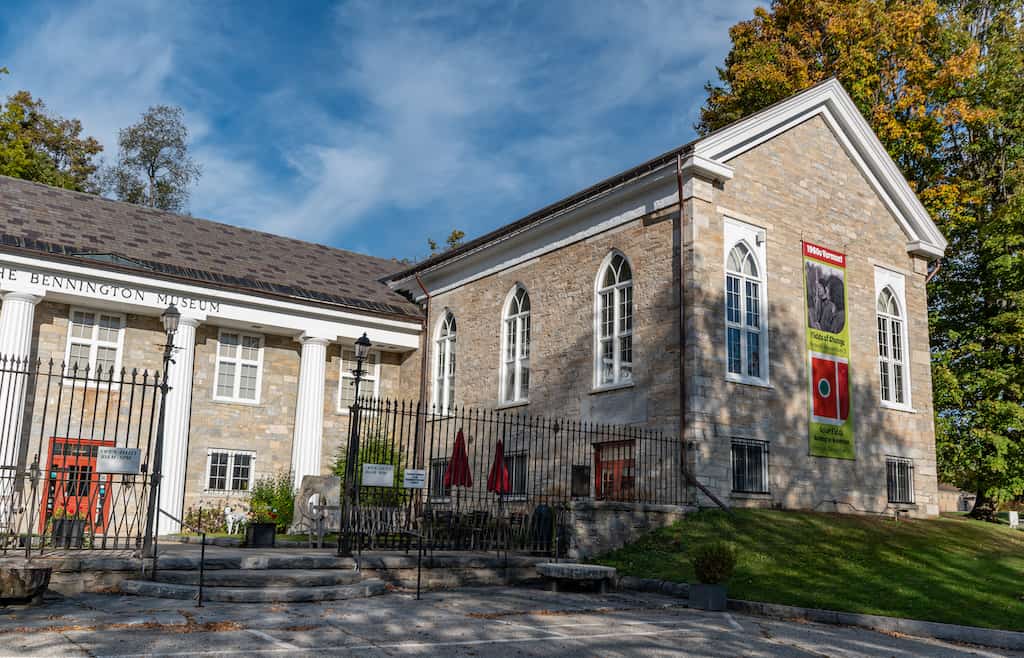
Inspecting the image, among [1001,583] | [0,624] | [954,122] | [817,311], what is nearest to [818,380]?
[817,311]

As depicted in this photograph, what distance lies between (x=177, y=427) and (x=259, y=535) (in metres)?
6.41

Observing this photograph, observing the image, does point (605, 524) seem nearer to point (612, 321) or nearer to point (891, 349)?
point (612, 321)

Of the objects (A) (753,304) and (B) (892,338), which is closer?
(A) (753,304)

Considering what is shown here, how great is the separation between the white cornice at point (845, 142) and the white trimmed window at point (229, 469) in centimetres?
1462

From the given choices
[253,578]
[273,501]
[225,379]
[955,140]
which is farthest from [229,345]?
[955,140]

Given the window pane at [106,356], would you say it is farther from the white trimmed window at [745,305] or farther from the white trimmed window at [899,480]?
the white trimmed window at [899,480]

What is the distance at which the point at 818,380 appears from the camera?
20828mm

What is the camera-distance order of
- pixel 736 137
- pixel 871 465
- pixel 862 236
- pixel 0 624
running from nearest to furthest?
pixel 0 624 < pixel 736 137 < pixel 871 465 < pixel 862 236

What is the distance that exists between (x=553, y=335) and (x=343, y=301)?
681cm

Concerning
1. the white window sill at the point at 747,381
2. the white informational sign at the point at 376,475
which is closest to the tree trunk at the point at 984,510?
the white window sill at the point at 747,381

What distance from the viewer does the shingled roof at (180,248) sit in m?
22.2

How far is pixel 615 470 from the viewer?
19.8m

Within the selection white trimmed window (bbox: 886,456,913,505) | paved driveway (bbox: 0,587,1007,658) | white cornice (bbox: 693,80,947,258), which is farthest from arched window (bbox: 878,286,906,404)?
paved driveway (bbox: 0,587,1007,658)

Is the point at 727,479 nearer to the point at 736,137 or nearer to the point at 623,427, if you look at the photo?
the point at 623,427
